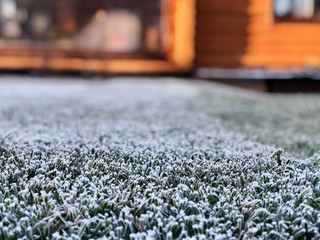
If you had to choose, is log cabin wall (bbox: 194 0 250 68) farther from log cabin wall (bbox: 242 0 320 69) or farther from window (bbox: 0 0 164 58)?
window (bbox: 0 0 164 58)

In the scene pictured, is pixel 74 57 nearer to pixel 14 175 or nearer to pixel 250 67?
pixel 250 67

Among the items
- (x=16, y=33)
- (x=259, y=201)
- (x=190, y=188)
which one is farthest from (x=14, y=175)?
(x=16, y=33)

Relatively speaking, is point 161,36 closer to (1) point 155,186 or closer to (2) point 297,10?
(2) point 297,10

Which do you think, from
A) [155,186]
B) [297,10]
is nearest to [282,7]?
[297,10]

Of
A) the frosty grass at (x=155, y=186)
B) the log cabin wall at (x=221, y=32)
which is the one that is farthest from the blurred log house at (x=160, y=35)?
the frosty grass at (x=155, y=186)

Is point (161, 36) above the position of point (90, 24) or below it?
below

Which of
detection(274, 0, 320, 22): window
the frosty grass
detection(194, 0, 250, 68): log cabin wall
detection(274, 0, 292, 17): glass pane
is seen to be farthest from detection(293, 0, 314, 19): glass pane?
the frosty grass
